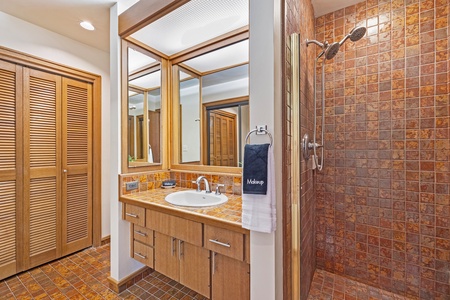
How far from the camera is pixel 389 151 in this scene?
5.70ft

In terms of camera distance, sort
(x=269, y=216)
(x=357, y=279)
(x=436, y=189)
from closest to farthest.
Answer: (x=269, y=216)
(x=436, y=189)
(x=357, y=279)

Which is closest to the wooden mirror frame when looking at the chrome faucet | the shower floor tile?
the chrome faucet

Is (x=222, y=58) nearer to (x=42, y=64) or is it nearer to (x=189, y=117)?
(x=189, y=117)

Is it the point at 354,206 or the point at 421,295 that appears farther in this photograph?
the point at 354,206

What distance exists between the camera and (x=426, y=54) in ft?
5.25

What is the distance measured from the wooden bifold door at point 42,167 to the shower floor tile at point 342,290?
2.53m

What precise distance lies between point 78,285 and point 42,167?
119cm

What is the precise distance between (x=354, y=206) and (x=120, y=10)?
2700 mm

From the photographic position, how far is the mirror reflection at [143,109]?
2.00 m

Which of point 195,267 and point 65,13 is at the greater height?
point 65,13

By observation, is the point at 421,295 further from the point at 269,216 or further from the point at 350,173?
the point at 269,216

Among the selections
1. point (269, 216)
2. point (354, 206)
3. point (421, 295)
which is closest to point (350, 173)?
point (354, 206)

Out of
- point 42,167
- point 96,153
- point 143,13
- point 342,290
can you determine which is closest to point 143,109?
point 143,13

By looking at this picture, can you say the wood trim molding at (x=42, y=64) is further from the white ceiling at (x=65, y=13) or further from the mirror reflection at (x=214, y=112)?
the mirror reflection at (x=214, y=112)
